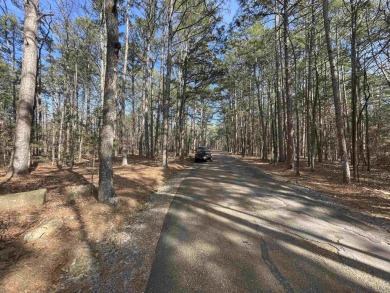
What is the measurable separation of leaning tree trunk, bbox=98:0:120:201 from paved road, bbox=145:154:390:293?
1804 millimetres

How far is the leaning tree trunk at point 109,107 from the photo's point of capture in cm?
538

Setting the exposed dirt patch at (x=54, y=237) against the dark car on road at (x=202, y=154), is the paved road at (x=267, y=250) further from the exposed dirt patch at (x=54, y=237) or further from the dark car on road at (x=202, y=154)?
the dark car on road at (x=202, y=154)

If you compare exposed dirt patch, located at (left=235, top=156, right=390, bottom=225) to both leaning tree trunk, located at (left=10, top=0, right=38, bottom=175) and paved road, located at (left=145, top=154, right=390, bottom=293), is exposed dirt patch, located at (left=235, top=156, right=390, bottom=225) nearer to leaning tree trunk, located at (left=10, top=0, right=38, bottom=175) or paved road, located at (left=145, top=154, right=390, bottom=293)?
paved road, located at (left=145, top=154, right=390, bottom=293)

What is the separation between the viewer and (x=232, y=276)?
9.28ft

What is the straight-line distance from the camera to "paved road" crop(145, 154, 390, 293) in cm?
271

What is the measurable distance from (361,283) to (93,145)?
10.6m

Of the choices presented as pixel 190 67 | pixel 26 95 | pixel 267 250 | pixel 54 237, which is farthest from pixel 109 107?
pixel 190 67

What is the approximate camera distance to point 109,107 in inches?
218

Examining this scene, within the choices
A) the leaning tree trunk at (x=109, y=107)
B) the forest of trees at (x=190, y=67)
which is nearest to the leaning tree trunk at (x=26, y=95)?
the forest of trees at (x=190, y=67)

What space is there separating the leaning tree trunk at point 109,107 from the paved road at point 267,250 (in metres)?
1.80

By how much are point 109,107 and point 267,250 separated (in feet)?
16.0

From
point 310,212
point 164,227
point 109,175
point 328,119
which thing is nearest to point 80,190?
point 109,175

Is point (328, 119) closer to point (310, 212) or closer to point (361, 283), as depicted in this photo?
point (310, 212)

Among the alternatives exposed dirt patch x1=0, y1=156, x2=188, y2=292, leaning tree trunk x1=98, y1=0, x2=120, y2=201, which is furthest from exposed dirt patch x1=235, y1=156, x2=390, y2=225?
leaning tree trunk x1=98, y1=0, x2=120, y2=201
